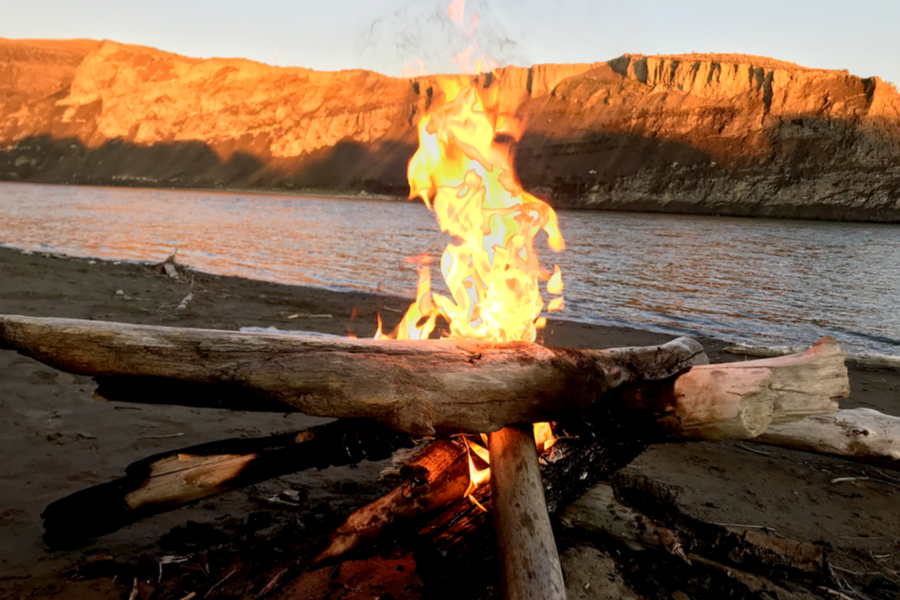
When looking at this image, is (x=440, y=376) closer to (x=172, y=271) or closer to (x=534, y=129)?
(x=172, y=271)

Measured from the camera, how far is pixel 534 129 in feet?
387

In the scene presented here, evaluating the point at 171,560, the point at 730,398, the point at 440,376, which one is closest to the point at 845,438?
the point at 730,398

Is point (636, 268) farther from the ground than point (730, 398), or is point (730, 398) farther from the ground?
point (730, 398)

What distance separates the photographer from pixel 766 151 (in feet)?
301

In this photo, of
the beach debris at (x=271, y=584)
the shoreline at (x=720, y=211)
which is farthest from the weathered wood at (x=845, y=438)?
the shoreline at (x=720, y=211)

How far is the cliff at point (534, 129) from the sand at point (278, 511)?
235ft

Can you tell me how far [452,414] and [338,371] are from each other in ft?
1.90

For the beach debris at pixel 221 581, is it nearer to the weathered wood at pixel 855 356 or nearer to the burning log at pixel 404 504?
the burning log at pixel 404 504

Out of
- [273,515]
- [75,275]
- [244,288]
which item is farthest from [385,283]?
[273,515]

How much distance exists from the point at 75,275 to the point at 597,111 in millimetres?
114637

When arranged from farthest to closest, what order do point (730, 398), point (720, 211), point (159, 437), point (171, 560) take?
point (720, 211), point (159, 437), point (171, 560), point (730, 398)

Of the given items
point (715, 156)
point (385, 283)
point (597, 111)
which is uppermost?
point (597, 111)

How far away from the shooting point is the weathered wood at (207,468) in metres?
3.04

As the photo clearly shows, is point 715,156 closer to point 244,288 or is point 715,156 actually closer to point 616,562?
point 244,288
